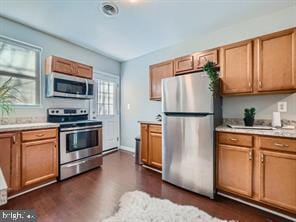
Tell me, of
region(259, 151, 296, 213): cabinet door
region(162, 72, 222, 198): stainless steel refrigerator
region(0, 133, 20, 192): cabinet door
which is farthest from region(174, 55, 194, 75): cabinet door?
region(0, 133, 20, 192): cabinet door

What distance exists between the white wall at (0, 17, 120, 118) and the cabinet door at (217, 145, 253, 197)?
301cm

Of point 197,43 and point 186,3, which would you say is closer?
point 186,3

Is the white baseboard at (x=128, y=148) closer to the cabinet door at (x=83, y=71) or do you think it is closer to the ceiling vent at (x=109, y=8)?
Answer: the cabinet door at (x=83, y=71)

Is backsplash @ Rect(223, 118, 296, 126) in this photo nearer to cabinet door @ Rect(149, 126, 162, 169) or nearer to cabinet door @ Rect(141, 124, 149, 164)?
cabinet door @ Rect(149, 126, 162, 169)

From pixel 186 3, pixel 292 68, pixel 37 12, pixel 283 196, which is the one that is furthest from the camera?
pixel 37 12

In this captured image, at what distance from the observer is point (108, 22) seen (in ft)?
10.2

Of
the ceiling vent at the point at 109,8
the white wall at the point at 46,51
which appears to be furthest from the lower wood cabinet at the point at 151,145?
the ceiling vent at the point at 109,8

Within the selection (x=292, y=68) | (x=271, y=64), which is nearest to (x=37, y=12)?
(x=271, y=64)

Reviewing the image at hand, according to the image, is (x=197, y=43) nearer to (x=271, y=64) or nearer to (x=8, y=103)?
(x=271, y=64)

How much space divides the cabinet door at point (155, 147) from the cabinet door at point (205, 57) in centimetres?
125

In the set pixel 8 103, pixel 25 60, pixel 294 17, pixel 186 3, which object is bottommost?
pixel 8 103

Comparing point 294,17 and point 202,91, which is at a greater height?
point 294,17

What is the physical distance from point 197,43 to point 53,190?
3.40 m

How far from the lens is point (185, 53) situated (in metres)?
3.63
